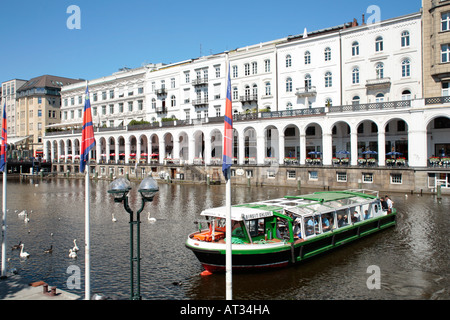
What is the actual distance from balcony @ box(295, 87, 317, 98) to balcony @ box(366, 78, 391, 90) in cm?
751

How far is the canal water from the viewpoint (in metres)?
13.9

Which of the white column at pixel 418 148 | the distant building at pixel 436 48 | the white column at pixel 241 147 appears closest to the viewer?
the white column at pixel 418 148

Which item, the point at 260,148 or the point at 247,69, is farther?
the point at 247,69

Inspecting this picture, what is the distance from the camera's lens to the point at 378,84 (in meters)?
47.7

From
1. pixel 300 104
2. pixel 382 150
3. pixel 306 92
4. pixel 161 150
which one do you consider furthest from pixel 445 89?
pixel 161 150

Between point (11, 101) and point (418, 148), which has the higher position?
point (11, 101)

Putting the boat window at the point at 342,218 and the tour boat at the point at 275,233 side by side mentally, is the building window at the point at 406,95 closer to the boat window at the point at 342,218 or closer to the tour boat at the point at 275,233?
the tour boat at the point at 275,233

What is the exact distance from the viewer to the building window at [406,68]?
151 ft

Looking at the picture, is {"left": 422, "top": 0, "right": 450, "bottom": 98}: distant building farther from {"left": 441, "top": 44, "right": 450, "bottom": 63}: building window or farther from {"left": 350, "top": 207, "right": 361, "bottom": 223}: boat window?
{"left": 350, "top": 207, "right": 361, "bottom": 223}: boat window

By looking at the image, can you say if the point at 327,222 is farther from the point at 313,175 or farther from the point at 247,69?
the point at 247,69

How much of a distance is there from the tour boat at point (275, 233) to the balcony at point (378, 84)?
104 ft

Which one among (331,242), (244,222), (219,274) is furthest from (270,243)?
(331,242)

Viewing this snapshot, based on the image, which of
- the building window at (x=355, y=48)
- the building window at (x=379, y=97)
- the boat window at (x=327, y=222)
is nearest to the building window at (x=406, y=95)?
the building window at (x=379, y=97)

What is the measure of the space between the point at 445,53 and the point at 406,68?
5.40 metres
